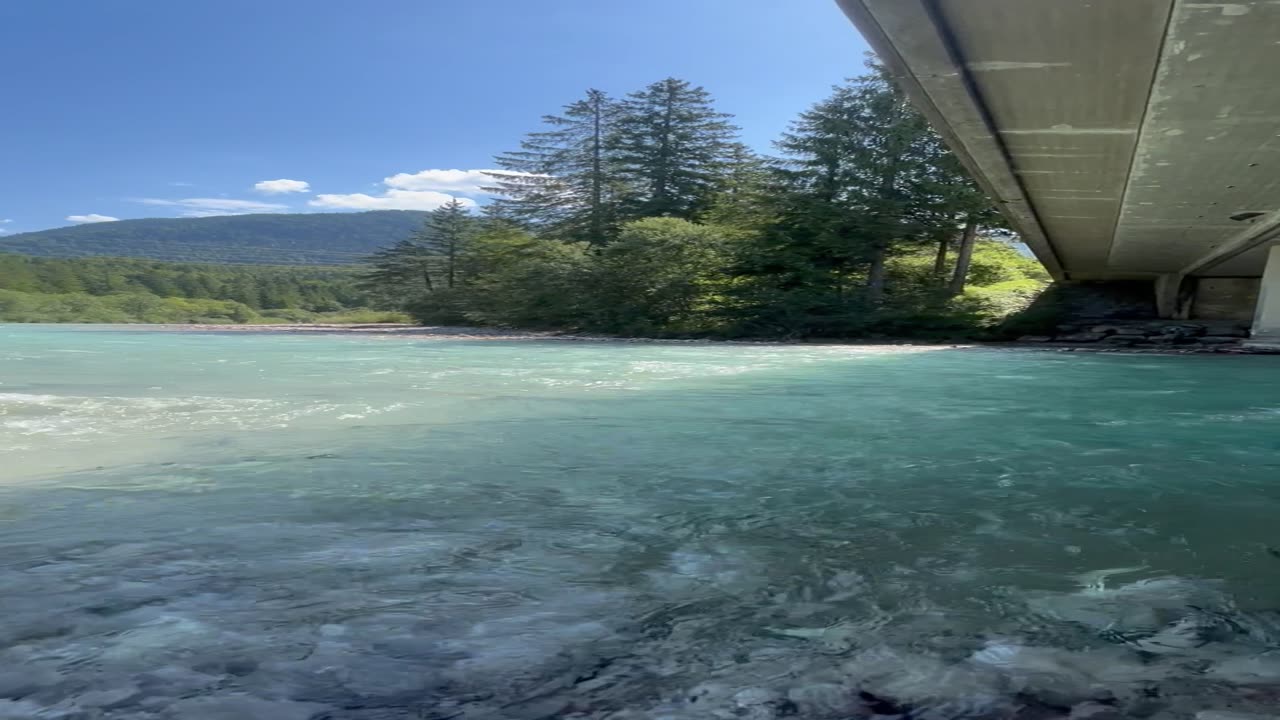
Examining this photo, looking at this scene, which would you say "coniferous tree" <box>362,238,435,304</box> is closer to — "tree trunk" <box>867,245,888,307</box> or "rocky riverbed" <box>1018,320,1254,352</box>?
"tree trunk" <box>867,245,888,307</box>

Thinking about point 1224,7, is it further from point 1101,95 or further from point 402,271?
point 402,271

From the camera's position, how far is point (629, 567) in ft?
9.86

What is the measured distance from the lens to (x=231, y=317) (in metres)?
53.1

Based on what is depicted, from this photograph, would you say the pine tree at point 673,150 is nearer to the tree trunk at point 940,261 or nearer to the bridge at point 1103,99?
the tree trunk at point 940,261

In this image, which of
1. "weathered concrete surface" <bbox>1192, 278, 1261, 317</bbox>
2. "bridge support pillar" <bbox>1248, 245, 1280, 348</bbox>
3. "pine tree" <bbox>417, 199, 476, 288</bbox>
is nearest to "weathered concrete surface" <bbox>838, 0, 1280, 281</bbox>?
"bridge support pillar" <bbox>1248, 245, 1280, 348</bbox>

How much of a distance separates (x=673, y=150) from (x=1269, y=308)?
81.9 ft

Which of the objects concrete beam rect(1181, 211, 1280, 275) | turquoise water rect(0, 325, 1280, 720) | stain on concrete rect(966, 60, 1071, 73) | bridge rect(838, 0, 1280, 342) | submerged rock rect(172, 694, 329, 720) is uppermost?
stain on concrete rect(966, 60, 1071, 73)

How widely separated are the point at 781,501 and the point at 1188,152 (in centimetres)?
724

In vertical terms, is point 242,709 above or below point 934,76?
below

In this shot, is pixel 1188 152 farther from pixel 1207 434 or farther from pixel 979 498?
pixel 979 498

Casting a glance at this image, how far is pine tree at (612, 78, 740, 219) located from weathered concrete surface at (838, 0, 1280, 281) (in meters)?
26.4

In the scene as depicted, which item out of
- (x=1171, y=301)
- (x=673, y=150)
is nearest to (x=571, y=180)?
(x=673, y=150)

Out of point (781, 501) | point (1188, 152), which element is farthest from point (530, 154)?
point (781, 501)

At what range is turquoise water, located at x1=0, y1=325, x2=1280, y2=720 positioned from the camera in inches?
79.4
